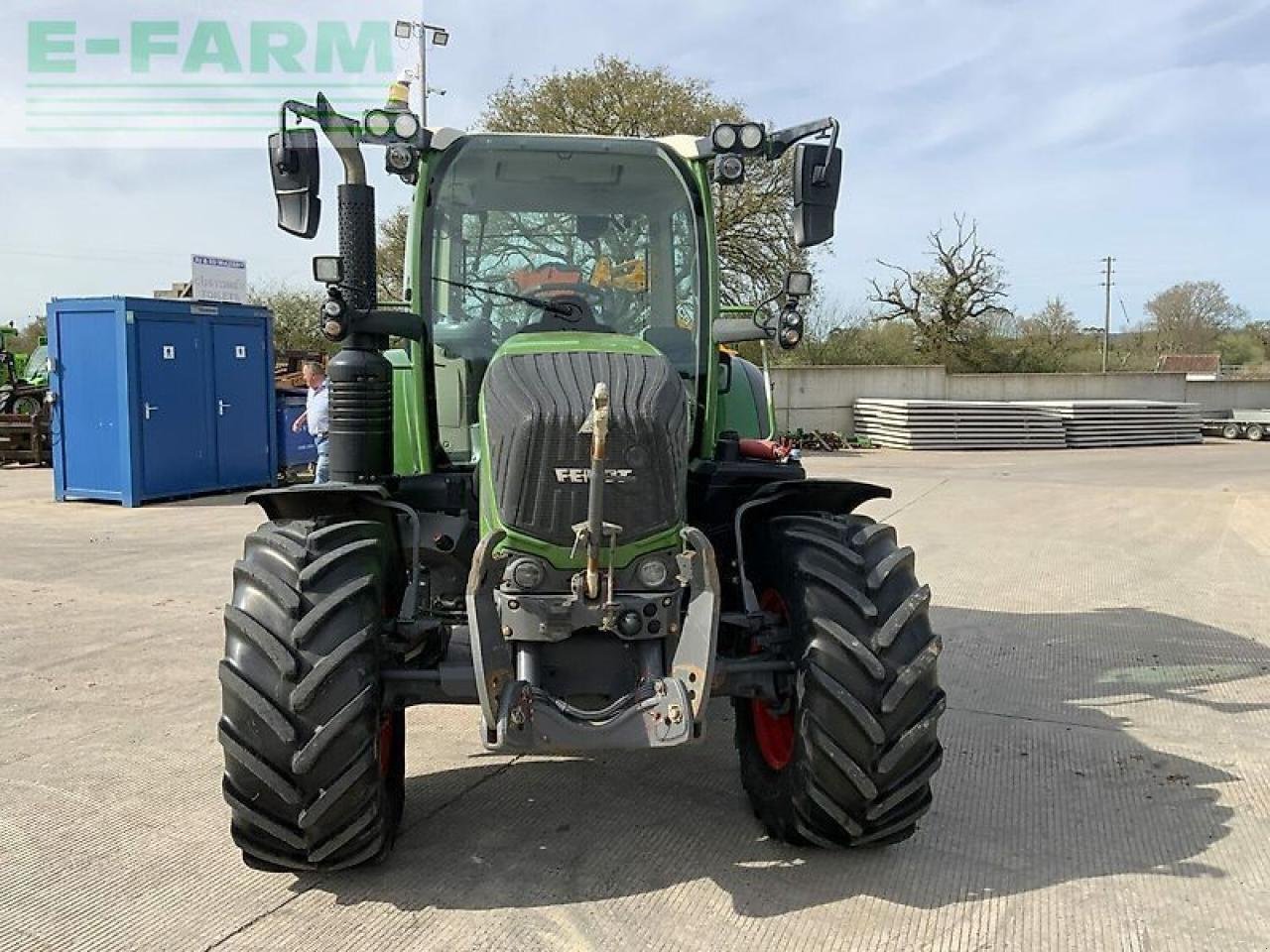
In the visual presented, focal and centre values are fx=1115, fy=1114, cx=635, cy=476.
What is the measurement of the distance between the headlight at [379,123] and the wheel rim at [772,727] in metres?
2.15

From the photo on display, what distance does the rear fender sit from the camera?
12.6 ft

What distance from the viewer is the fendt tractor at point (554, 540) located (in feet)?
10.5

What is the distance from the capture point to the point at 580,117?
23250mm

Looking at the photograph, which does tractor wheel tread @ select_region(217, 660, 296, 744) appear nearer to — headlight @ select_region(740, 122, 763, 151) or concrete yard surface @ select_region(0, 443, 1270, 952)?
concrete yard surface @ select_region(0, 443, 1270, 952)

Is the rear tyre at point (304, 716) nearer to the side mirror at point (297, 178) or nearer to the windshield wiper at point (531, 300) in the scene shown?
the side mirror at point (297, 178)

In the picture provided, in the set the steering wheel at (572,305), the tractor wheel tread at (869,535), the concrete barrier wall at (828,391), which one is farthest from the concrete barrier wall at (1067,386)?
the tractor wheel tread at (869,535)

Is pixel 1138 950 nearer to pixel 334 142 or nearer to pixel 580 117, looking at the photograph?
pixel 334 142

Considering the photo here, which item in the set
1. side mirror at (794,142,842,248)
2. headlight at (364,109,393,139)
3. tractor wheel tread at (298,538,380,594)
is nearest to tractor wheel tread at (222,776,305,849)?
tractor wheel tread at (298,538,380,594)

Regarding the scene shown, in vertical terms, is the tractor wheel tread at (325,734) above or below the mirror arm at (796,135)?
below

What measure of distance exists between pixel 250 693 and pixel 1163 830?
302cm

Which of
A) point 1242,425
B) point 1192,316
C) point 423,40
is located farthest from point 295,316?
point 1192,316

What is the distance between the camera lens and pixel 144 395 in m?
12.4

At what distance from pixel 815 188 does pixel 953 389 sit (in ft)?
80.2

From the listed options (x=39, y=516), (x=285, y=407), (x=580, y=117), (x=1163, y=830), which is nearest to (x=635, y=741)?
(x=1163, y=830)
